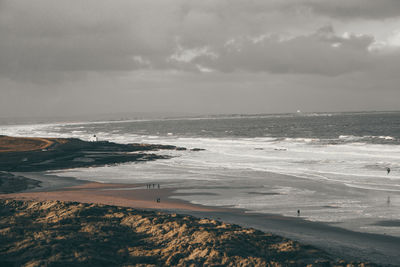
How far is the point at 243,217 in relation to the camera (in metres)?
24.0

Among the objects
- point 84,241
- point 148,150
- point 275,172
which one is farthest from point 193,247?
point 148,150

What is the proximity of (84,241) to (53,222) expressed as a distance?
13.2ft

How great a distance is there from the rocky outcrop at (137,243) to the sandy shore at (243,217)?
2049mm

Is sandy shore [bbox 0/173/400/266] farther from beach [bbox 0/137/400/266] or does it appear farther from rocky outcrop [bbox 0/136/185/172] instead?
rocky outcrop [bbox 0/136/185/172]

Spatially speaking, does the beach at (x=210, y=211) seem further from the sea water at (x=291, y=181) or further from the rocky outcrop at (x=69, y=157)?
the rocky outcrop at (x=69, y=157)

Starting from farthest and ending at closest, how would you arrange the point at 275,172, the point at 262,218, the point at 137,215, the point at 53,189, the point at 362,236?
Result: the point at 275,172 < the point at 53,189 < the point at 262,218 < the point at 137,215 < the point at 362,236

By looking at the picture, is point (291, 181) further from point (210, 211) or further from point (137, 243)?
point (137, 243)

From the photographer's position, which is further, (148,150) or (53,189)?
(148,150)

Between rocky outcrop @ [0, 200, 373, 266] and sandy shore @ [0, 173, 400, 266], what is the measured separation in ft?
6.72

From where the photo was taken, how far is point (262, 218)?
23.8 m

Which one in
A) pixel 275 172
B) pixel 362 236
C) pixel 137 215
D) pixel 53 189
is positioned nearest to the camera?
pixel 362 236

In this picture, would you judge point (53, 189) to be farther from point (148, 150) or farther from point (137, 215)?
point (148, 150)

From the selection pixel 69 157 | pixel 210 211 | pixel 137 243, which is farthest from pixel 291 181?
pixel 69 157

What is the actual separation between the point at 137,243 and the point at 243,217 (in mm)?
8287
